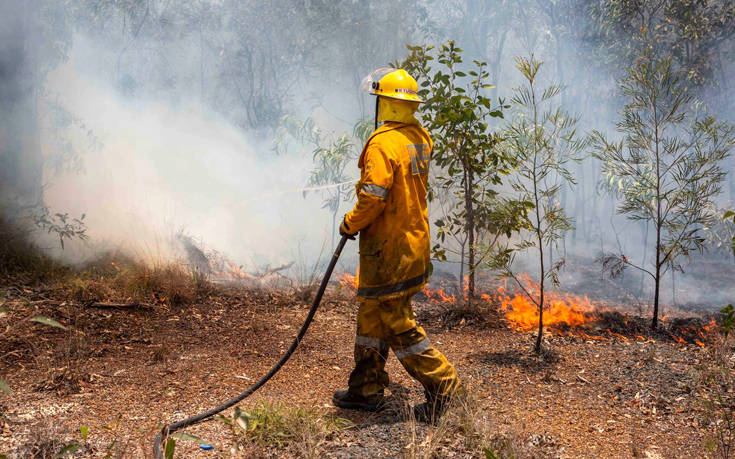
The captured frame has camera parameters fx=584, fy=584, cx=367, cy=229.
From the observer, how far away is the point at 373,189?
3170 millimetres

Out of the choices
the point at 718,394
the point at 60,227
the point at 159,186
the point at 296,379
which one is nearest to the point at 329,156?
the point at 159,186

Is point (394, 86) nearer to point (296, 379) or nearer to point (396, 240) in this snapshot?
point (396, 240)

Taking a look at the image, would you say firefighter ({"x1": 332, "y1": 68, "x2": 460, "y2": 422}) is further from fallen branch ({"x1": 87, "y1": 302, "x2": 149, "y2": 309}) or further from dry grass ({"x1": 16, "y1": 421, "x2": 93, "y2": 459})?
fallen branch ({"x1": 87, "y1": 302, "x2": 149, "y2": 309})

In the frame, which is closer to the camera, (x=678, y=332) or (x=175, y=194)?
(x=678, y=332)

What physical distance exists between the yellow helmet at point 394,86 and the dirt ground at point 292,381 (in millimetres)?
1781

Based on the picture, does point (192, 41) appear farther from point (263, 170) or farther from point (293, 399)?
point (293, 399)

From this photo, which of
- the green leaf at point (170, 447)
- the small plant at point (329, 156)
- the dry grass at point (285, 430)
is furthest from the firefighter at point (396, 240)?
the small plant at point (329, 156)

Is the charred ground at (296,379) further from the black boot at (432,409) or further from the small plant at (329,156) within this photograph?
the small plant at (329,156)

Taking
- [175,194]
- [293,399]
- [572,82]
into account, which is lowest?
[293,399]

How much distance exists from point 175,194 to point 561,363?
22.7ft

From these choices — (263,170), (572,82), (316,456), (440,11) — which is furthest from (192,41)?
(316,456)

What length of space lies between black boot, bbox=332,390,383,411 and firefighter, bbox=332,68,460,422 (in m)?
0.25

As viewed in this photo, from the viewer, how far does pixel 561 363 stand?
4766 millimetres

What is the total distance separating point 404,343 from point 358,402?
55cm
